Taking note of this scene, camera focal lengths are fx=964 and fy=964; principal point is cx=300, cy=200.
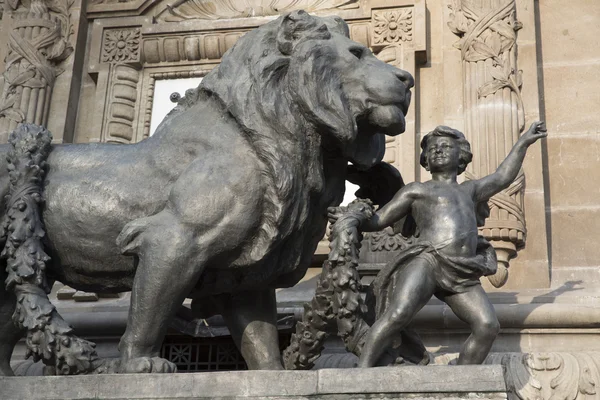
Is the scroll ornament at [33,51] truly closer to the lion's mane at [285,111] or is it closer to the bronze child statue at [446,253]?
the lion's mane at [285,111]

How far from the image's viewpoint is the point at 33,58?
958 centimetres

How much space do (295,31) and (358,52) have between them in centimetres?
37

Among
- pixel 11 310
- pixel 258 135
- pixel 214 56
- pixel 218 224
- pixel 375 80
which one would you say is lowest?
pixel 11 310

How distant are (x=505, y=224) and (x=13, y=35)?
528 centimetres

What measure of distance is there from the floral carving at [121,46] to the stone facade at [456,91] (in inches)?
0.5

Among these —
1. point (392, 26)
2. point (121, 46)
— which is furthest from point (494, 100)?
point (121, 46)

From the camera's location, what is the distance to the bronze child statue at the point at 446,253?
5367mm

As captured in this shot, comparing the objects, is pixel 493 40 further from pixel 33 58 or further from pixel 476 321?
pixel 33 58

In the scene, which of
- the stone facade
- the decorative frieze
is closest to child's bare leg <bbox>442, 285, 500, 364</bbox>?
the stone facade

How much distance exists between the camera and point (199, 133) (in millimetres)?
5148

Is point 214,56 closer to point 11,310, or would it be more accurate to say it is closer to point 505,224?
point 505,224

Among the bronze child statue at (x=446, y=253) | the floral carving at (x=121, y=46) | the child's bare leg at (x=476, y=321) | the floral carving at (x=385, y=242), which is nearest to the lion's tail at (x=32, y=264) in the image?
the bronze child statue at (x=446, y=253)

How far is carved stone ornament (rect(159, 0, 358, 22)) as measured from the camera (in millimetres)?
9609

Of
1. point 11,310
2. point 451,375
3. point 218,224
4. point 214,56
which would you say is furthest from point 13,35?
point 451,375
